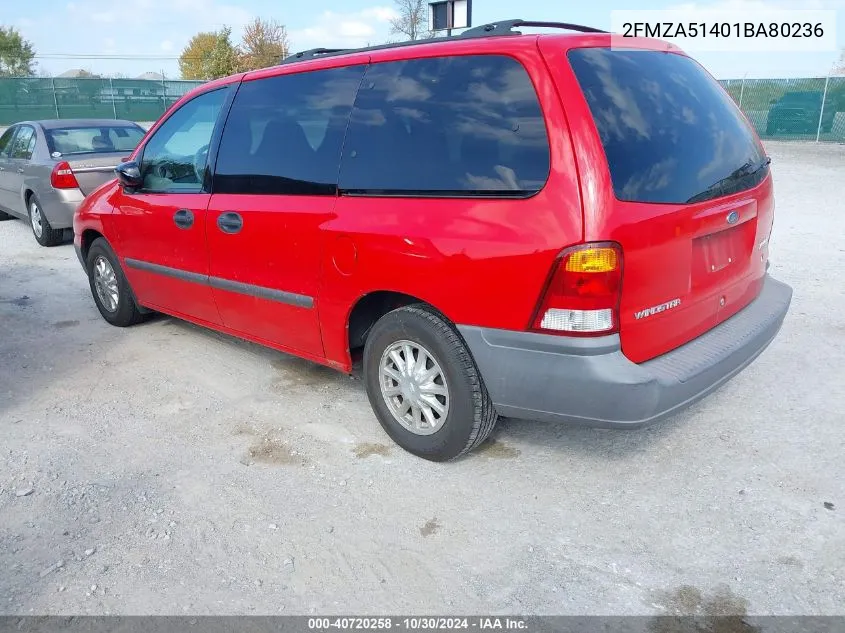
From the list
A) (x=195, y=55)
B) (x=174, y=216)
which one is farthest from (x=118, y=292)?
(x=195, y=55)

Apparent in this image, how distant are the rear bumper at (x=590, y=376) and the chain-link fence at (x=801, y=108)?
869 inches

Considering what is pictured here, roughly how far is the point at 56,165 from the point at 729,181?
7.85m

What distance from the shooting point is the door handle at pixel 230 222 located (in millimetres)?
3771

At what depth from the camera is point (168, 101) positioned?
33.4 m

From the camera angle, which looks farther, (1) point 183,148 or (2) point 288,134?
(1) point 183,148

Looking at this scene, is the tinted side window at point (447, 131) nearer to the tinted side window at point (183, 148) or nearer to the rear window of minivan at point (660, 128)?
the rear window of minivan at point (660, 128)

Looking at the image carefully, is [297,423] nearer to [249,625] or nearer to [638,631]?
[249,625]

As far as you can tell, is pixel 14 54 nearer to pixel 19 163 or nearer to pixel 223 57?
pixel 223 57

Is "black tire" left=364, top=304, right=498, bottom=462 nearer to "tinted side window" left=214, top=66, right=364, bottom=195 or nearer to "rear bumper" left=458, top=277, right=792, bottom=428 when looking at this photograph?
"rear bumper" left=458, top=277, right=792, bottom=428

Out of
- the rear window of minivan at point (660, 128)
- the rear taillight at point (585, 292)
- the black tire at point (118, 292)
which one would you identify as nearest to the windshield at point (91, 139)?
the black tire at point (118, 292)

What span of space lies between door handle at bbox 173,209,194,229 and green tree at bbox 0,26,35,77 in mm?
62040

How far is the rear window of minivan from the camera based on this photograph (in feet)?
8.60

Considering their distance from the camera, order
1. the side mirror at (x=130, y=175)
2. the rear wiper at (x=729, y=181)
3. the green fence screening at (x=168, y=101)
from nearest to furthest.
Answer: the rear wiper at (x=729, y=181) → the side mirror at (x=130, y=175) → the green fence screening at (x=168, y=101)

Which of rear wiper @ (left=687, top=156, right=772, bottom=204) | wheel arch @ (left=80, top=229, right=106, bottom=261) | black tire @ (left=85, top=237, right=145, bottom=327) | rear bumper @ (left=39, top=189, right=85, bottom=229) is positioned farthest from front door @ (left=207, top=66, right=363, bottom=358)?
rear bumper @ (left=39, top=189, right=85, bottom=229)
